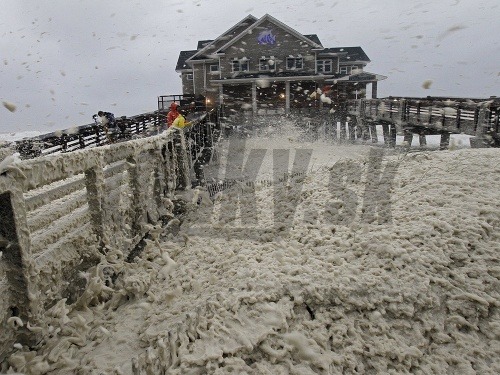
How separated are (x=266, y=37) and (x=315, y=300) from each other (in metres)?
31.4

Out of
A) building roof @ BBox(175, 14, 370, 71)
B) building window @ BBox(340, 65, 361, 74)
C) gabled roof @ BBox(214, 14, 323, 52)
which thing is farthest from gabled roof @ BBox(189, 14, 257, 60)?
building window @ BBox(340, 65, 361, 74)

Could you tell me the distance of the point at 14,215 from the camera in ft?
7.09

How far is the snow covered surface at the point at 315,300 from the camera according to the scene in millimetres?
2170

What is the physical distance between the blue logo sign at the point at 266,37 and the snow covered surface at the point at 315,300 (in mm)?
29460

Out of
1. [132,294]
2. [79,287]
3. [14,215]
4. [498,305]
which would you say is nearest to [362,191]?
[498,305]

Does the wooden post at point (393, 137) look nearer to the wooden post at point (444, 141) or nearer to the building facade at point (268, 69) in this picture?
the wooden post at point (444, 141)

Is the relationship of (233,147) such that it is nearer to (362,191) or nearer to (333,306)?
(362,191)

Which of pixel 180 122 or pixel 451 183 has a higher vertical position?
pixel 180 122

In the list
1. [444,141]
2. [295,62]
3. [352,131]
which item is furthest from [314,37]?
[444,141]

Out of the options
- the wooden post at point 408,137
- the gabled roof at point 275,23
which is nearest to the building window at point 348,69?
the gabled roof at point 275,23

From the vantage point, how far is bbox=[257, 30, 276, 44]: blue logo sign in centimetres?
3052

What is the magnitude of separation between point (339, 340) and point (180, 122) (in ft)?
23.0

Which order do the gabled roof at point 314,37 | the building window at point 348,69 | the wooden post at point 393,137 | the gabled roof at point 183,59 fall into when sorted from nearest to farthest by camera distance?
the wooden post at point 393,137, the gabled roof at point 314,37, the gabled roof at point 183,59, the building window at point 348,69

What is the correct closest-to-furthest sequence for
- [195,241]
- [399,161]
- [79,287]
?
[79,287] < [195,241] < [399,161]
